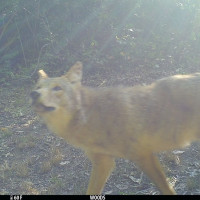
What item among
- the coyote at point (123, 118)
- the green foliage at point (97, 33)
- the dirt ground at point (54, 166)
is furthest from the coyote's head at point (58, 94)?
the green foliage at point (97, 33)

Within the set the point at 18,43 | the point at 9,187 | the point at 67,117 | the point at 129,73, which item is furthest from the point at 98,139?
the point at 18,43

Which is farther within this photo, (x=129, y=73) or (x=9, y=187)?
(x=129, y=73)

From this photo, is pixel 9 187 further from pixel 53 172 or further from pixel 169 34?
pixel 169 34

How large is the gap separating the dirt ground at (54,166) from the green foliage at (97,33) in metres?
2.79

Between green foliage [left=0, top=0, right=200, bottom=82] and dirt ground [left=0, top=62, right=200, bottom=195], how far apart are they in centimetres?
279

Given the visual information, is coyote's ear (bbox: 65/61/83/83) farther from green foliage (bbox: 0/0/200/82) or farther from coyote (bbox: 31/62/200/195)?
green foliage (bbox: 0/0/200/82)

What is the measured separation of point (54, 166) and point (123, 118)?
236 centimetres

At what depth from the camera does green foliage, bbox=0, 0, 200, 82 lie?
10.8 m

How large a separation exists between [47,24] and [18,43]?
1028 millimetres

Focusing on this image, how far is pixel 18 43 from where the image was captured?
11297 mm

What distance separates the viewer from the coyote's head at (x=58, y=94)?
181 inches

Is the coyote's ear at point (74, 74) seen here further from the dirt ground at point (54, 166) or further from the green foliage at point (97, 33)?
the green foliage at point (97, 33)

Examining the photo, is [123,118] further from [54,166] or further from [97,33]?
[97,33]

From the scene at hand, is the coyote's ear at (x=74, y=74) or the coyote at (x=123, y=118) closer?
the coyote at (x=123, y=118)
